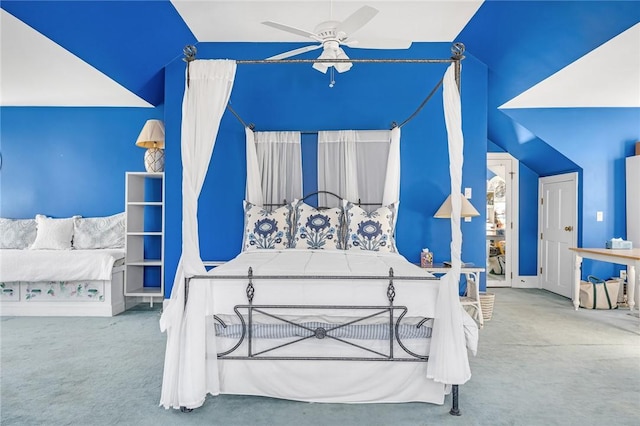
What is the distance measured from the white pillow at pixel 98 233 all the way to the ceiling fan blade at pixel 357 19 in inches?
152

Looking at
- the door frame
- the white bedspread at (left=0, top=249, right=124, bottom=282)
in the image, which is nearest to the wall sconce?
the white bedspread at (left=0, top=249, right=124, bottom=282)

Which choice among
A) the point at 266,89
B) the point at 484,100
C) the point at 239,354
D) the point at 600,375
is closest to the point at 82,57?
the point at 266,89

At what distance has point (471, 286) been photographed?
171 inches

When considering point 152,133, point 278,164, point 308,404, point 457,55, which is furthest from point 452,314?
point 152,133

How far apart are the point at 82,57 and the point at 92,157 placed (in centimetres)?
190

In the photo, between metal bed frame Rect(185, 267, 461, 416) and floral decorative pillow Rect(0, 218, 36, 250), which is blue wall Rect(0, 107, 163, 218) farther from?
metal bed frame Rect(185, 267, 461, 416)

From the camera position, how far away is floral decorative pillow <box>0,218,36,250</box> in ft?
16.5

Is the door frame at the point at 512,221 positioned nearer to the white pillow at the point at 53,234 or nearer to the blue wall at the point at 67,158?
the blue wall at the point at 67,158

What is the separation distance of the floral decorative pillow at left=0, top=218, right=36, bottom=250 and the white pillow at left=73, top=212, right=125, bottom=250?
0.59m

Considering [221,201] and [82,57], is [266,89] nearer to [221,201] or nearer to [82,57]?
[221,201]

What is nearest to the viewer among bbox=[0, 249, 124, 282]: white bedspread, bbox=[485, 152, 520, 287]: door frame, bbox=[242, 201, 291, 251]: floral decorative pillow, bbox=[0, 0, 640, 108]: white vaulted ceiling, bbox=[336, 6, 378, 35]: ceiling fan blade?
bbox=[336, 6, 378, 35]: ceiling fan blade

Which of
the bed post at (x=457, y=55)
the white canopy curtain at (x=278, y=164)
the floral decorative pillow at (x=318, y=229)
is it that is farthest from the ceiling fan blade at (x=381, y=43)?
the floral decorative pillow at (x=318, y=229)

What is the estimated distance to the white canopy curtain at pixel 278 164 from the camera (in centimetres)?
435

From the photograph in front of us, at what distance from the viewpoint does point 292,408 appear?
233cm
